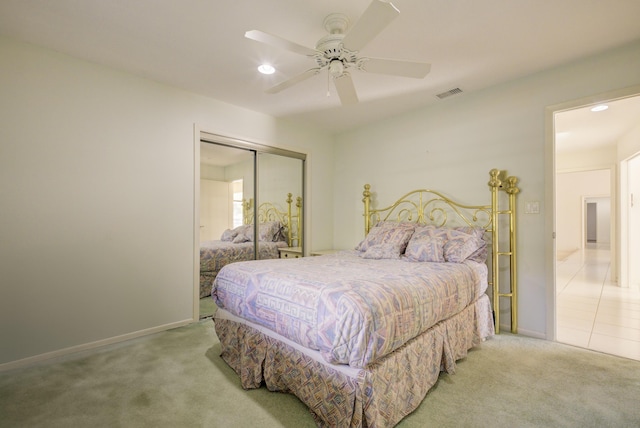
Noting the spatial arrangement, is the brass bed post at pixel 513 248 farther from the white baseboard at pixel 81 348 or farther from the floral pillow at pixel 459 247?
the white baseboard at pixel 81 348

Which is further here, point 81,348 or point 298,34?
point 81,348

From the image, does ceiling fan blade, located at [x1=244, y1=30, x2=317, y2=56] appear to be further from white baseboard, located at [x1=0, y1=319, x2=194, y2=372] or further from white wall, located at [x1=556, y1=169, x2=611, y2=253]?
white wall, located at [x1=556, y1=169, x2=611, y2=253]

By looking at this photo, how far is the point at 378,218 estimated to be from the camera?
4.15 metres

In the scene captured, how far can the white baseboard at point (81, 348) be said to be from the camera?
88.4 inches

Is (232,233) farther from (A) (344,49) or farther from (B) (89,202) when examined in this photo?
(A) (344,49)

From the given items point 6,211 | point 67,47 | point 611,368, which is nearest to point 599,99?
point 611,368

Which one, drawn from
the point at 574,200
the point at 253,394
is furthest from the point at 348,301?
the point at 574,200

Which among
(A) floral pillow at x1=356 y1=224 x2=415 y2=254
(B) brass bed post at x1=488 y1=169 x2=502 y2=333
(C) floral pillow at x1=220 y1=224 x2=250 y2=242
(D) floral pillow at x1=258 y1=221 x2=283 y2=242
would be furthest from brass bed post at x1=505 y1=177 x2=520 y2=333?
(C) floral pillow at x1=220 y1=224 x2=250 y2=242

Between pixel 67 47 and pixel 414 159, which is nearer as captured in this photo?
pixel 67 47

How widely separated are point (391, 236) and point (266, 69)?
210 centimetres

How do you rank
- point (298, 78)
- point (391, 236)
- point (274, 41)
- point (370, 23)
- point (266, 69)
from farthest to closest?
point (391, 236)
point (266, 69)
point (298, 78)
point (274, 41)
point (370, 23)

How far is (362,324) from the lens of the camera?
1.39 metres

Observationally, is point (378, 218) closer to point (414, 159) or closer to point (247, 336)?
point (414, 159)

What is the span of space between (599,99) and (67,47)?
4456 mm
